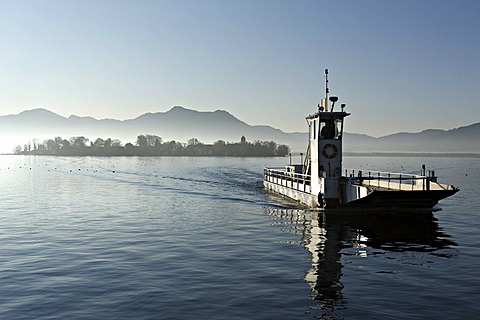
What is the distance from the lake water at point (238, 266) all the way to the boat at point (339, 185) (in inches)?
53.0

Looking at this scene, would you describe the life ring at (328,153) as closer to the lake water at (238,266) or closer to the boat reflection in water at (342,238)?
the boat reflection in water at (342,238)

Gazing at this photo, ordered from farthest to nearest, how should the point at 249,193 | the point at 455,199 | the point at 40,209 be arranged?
the point at 249,193 < the point at 455,199 < the point at 40,209

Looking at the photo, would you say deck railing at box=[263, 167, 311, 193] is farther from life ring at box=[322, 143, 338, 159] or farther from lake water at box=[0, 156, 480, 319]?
lake water at box=[0, 156, 480, 319]

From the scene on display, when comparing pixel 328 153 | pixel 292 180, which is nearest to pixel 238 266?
pixel 328 153

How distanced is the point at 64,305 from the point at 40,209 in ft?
91.8

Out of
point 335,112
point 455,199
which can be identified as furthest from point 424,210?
point 455,199

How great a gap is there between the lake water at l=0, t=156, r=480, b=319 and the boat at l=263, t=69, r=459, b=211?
1.35 m

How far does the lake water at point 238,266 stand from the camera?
1349 cm

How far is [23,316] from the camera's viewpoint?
1296 centimetres

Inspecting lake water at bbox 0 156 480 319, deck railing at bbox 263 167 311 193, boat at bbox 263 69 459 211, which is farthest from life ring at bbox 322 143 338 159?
lake water at bbox 0 156 480 319

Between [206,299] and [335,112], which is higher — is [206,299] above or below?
below

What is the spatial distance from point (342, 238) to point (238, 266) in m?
8.43

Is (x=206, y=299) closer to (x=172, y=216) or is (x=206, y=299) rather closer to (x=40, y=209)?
(x=172, y=216)

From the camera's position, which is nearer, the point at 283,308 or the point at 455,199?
the point at 283,308
